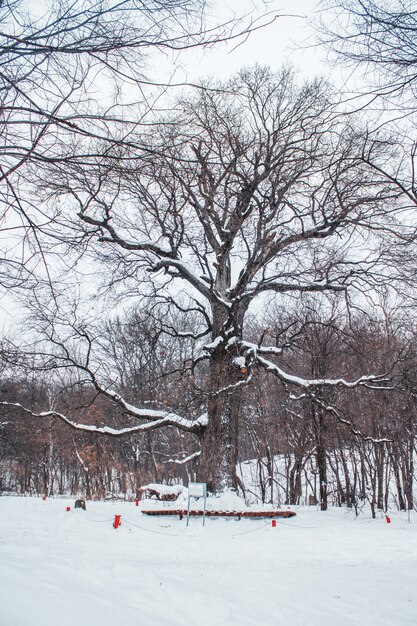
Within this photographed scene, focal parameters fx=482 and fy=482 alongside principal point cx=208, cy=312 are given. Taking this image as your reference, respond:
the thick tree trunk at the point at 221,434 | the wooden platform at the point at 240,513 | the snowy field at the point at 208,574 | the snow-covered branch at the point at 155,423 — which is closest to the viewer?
the snowy field at the point at 208,574

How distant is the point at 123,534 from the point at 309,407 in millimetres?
11027

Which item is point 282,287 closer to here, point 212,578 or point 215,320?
point 215,320

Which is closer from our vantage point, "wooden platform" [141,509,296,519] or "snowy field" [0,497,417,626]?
"snowy field" [0,497,417,626]

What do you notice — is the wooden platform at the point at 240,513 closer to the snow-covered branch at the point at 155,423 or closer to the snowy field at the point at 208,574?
the snowy field at the point at 208,574

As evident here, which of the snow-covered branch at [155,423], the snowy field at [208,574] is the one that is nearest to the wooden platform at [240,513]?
the snowy field at [208,574]

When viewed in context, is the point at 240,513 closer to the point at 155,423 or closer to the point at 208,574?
the point at 155,423

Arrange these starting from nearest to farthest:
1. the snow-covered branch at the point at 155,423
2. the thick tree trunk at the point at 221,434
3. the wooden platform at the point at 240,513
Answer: the wooden platform at the point at 240,513 < the thick tree trunk at the point at 221,434 < the snow-covered branch at the point at 155,423

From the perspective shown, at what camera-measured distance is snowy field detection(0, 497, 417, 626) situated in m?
3.08

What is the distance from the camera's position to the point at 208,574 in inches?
237

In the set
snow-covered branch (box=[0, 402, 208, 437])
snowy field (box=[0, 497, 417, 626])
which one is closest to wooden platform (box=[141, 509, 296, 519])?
snowy field (box=[0, 497, 417, 626])

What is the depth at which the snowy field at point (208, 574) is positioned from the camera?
308cm

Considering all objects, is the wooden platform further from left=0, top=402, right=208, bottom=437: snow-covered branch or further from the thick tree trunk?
left=0, top=402, right=208, bottom=437: snow-covered branch

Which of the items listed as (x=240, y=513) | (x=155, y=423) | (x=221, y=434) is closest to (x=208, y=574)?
(x=240, y=513)

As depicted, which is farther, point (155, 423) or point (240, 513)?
point (155, 423)
